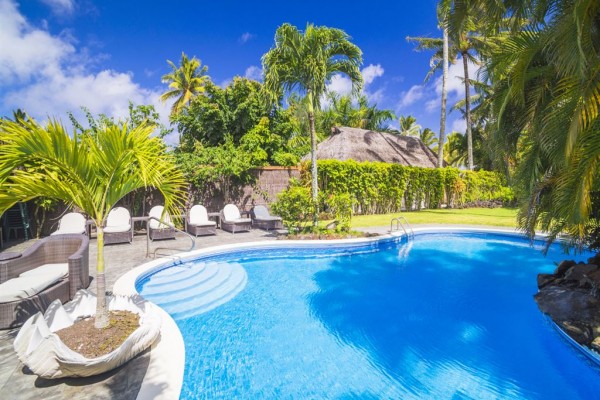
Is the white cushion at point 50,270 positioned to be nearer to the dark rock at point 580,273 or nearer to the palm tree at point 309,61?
the palm tree at point 309,61

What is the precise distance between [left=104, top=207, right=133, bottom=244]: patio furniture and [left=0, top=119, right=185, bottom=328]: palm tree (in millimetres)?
6780

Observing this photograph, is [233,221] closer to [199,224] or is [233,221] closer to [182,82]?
[199,224]

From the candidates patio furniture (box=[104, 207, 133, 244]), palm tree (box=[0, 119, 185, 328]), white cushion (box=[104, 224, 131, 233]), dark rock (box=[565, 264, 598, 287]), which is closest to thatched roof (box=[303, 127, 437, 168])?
patio furniture (box=[104, 207, 133, 244])

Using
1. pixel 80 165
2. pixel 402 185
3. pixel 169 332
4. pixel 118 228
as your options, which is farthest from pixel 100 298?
pixel 402 185

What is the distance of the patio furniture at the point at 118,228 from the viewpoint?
9.23m

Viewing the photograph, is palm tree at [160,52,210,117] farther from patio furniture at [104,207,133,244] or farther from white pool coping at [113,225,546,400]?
white pool coping at [113,225,546,400]

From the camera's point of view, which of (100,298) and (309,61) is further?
(309,61)

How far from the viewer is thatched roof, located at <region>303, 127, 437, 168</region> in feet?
66.8

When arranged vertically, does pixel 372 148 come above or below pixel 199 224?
above

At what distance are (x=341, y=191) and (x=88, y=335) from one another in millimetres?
13751

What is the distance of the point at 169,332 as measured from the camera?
3.88 meters

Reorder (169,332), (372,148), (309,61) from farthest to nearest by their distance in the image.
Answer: (372,148) → (309,61) → (169,332)

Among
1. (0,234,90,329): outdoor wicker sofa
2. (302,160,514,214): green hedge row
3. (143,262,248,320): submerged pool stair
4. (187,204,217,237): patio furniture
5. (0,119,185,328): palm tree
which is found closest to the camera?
(0,119,185,328): palm tree

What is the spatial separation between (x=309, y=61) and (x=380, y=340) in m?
9.11
